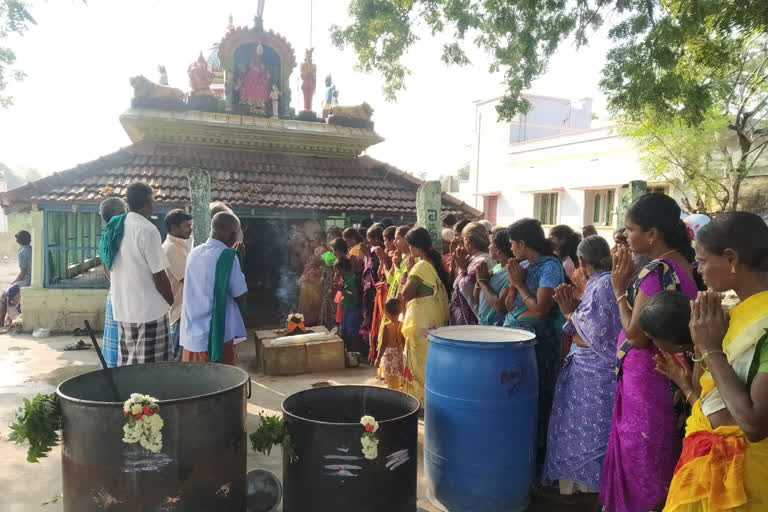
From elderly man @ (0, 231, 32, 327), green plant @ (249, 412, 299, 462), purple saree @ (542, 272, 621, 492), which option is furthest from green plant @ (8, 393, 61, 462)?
elderly man @ (0, 231, 32, 327)

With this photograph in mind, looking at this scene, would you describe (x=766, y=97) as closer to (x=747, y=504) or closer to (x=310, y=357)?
(x=310, y=357)

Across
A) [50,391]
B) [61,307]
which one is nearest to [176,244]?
[50,391]

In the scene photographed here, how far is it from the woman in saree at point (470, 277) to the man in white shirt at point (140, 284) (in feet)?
8.10

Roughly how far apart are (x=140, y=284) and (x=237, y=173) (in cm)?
654

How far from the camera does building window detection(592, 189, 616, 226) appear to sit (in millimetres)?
18250

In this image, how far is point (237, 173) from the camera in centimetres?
998

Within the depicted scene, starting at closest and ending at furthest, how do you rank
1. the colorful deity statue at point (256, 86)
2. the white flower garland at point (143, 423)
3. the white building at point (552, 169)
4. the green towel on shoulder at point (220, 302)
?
the white flower garland at point (143, 423) < the green towel on shoulder at point (220, 302) < the colorful deity statue at point (256, 86) < the white building at point (552, 169)

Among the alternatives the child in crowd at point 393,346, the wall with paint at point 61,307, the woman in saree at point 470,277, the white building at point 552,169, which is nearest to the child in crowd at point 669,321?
the woman in saree at point 470,277

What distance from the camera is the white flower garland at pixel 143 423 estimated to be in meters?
2.25

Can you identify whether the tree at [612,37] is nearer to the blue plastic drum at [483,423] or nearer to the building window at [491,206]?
the blue plastic drum at [483,423]

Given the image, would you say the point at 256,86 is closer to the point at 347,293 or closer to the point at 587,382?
the point at 347,293

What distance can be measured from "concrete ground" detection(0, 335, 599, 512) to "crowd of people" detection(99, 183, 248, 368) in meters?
0.92

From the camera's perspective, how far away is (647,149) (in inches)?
597

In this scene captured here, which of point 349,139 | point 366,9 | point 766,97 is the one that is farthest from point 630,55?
point 766,97
